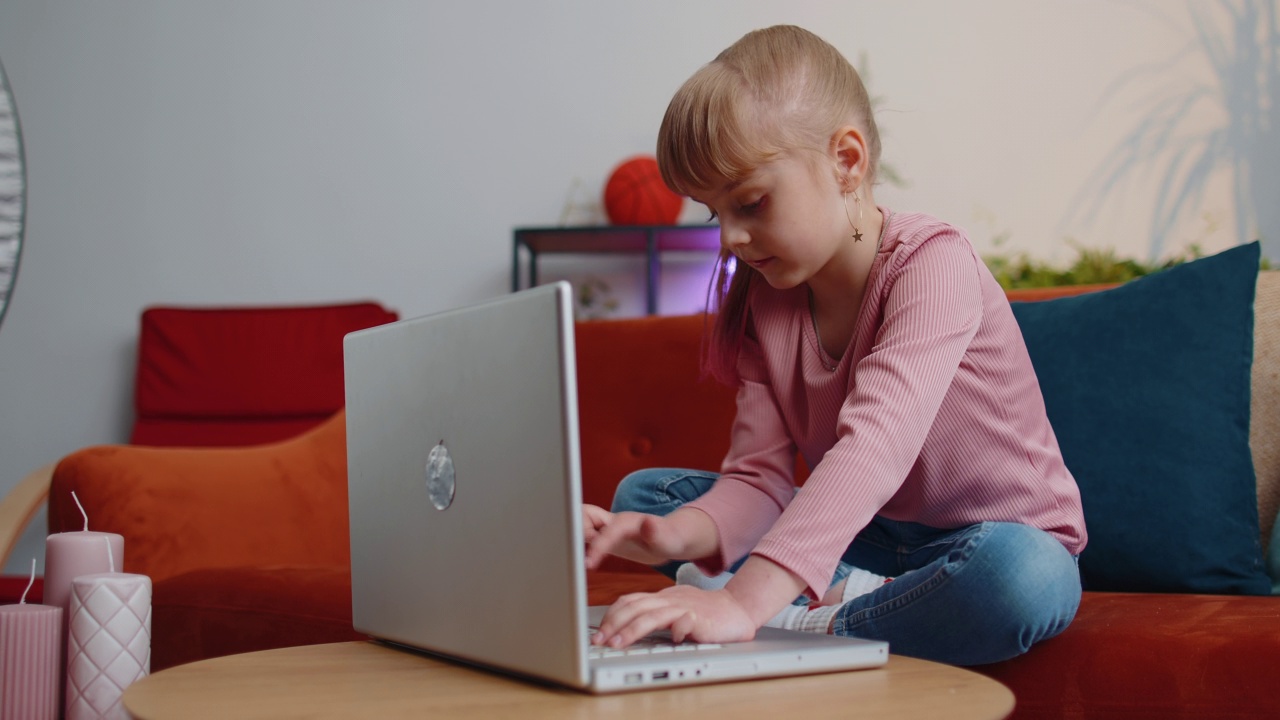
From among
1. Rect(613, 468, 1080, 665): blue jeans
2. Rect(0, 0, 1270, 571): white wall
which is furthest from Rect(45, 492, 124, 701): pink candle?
Rect(0, 0, 1270, 571): white wall

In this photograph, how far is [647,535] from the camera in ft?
3.00

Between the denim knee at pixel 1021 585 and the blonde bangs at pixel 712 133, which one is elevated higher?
the blonde bangs at pixel 712 133

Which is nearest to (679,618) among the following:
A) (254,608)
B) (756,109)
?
(756,109)

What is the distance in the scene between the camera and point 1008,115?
118 inches

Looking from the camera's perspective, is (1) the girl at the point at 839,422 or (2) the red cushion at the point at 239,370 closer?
(1) the girl at the point at 839,422

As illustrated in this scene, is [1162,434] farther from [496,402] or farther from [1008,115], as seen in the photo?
[1008,115]

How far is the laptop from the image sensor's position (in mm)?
585

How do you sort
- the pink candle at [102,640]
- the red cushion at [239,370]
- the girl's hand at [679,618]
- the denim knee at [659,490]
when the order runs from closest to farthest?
the girl's hand at [679,618]
the pink candle at [102,640]
the denim knee at [659,490]
the red cushion at [239,370]

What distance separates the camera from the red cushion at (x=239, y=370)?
270 cm

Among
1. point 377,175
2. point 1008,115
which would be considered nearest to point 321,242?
point 377,175

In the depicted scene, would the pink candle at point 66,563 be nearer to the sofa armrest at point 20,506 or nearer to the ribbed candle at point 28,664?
the ribbed candle at point 28,664

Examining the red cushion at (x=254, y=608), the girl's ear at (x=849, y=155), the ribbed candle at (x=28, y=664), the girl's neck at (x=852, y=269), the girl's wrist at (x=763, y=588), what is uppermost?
the girl's ear at (x=849, y=155)

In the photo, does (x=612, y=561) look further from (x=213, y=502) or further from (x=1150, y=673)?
(x=1150, y=673)

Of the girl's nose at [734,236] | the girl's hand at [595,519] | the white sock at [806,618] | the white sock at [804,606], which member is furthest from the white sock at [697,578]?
the girl's nose at [734,236]
